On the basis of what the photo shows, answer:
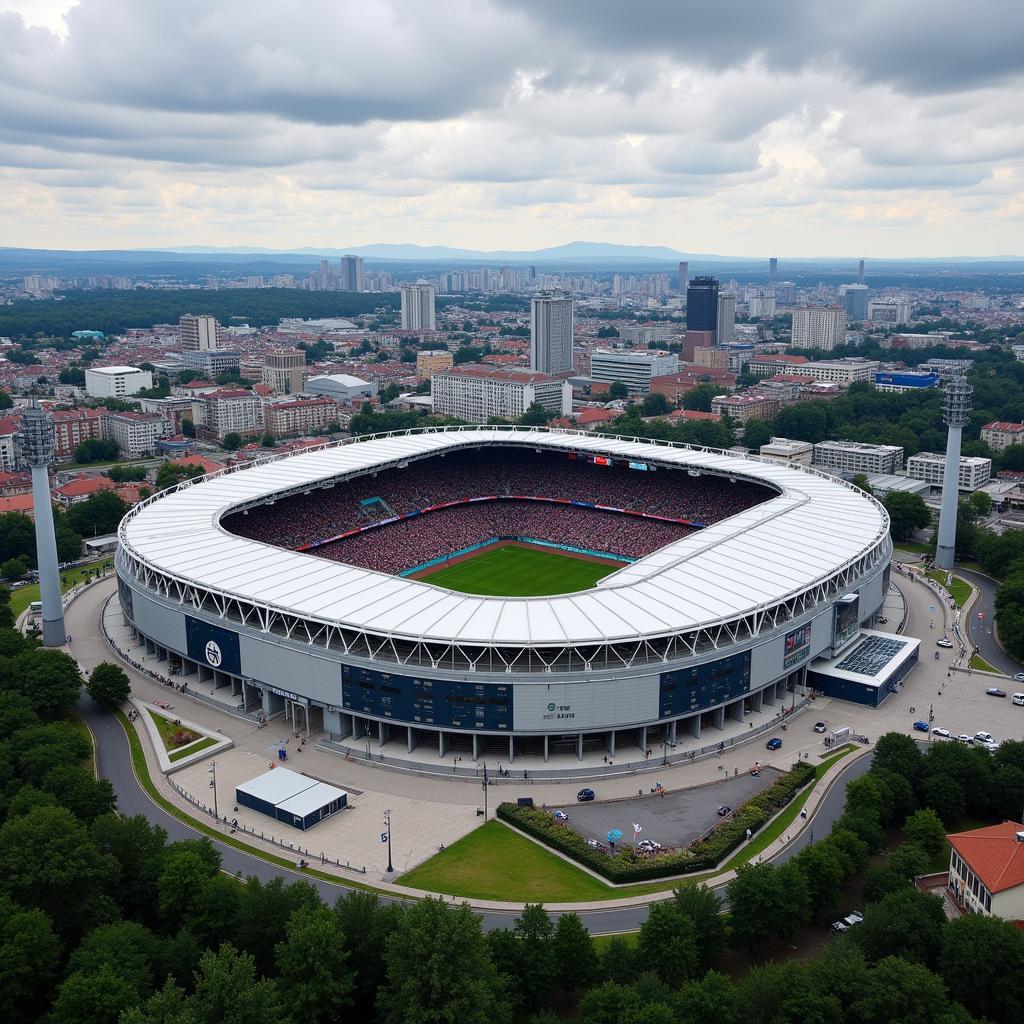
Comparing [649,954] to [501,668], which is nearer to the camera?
[649,954]

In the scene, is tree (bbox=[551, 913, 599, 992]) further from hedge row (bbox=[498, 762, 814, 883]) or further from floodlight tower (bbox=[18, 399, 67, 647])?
floodlight tower (bbox=[18, 399, 67, 647])

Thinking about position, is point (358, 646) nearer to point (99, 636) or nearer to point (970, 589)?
point (99, 636)

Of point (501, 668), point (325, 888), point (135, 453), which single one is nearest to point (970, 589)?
point (501, 668)

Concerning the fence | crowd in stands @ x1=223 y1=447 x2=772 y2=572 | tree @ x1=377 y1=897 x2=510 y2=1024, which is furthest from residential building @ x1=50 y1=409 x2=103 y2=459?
tree @ x1=377 y1=897 x2=510 y2=1024

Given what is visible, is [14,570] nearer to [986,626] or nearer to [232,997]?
[232,997]

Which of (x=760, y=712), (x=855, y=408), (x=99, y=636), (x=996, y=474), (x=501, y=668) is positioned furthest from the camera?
(x=855, y=408)

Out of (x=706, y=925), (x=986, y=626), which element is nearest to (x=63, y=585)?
(x=706, y=925)

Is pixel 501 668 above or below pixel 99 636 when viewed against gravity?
above
